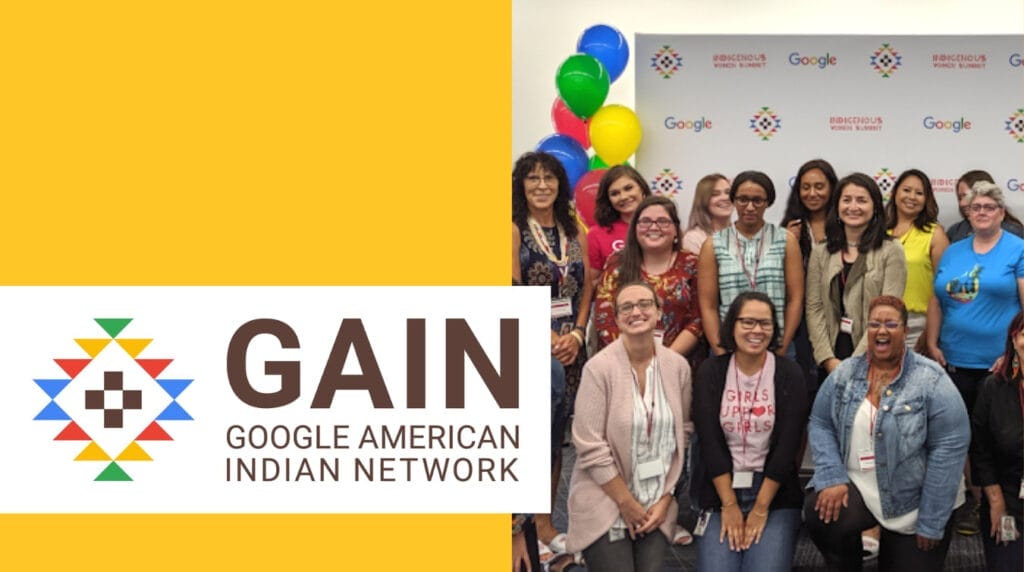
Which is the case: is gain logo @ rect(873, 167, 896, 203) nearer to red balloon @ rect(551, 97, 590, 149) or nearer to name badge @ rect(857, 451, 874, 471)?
red balloon @ rect(551, 97, 590, 149)

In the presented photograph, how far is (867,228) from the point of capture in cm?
413

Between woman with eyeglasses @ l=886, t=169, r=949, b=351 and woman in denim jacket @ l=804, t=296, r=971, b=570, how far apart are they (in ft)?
2.63

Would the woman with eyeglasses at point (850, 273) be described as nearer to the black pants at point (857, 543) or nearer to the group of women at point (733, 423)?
the group of women at point (733, 423)

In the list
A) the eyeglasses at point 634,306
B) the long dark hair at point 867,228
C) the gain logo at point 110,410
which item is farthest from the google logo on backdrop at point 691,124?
the gain logo at point 110,410

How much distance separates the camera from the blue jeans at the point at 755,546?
137 inches

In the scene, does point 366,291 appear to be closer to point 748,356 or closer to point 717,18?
point 748,356

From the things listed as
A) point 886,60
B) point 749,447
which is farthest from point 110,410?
point 886,60

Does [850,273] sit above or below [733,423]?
above

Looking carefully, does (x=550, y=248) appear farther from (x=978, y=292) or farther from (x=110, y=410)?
(x=110, y=410)

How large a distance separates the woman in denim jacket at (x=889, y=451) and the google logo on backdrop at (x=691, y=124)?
9.79ft

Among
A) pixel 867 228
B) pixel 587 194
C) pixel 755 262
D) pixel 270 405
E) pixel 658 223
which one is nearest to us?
pixel 270 405

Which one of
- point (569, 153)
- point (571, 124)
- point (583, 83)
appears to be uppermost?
point (583, 83)

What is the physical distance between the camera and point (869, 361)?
3.54m

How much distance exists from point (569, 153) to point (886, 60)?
1.84 m
